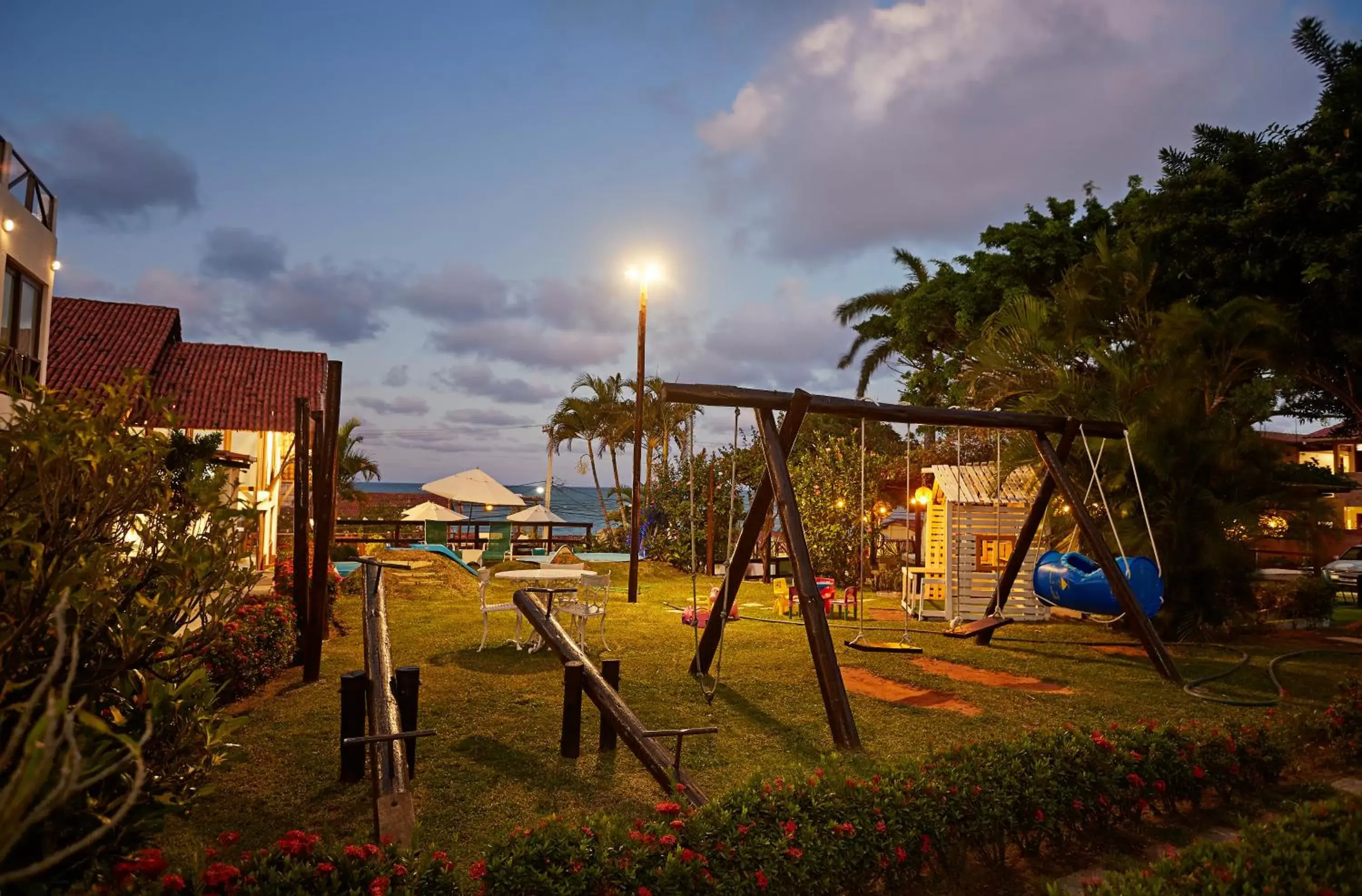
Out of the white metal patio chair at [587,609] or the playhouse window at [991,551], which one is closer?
the white metal patio chair at [587,609]

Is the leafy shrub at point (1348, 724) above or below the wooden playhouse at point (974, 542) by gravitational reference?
below

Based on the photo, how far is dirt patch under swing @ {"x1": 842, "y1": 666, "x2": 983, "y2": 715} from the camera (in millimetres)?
8562

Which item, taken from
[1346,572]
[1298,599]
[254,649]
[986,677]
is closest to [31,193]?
[254,649]

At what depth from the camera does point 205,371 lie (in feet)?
66.1

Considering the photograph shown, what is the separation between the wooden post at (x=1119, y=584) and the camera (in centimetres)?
989

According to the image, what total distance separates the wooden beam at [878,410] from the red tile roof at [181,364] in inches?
564

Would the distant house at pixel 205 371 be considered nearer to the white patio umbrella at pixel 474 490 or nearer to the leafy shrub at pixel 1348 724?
the white patio umbrella at pixel 474 490

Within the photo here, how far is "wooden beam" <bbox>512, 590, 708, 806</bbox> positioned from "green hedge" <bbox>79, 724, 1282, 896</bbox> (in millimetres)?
326

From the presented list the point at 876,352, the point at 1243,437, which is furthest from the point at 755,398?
the point at 876,352

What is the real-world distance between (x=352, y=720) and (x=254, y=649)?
358cm

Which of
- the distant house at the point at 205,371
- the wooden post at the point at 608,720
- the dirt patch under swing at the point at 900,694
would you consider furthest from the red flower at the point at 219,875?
the distant house at the point at 205,371

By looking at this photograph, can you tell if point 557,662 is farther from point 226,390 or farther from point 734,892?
point 226,390

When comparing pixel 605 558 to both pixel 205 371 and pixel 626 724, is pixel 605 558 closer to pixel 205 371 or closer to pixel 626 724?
pixel 205 371

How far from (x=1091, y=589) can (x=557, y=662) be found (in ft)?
22.8
